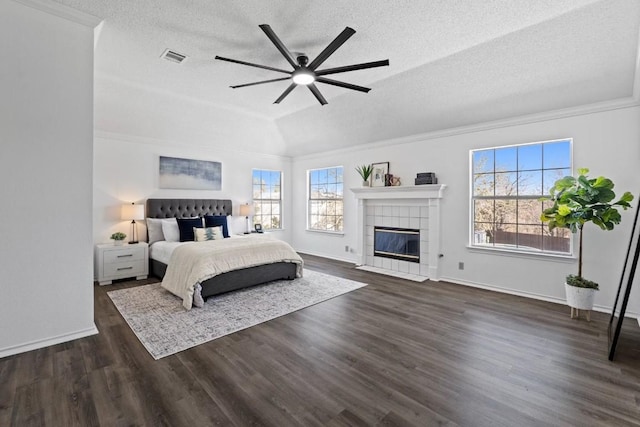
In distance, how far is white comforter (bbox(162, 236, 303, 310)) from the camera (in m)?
3.63

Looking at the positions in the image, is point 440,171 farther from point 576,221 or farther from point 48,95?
point 48,95

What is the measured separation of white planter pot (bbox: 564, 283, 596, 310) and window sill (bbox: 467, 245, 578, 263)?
25.9 inches

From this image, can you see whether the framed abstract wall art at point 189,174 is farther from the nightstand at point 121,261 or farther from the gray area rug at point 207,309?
the gray area rug at point 207,309

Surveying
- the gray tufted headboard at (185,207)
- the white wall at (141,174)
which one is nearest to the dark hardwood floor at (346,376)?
the white wall at (141,174)

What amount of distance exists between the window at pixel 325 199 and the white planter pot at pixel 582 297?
4.29m

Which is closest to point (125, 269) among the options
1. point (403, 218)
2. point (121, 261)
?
point (121, 261)

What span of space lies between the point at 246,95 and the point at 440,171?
3493 mm

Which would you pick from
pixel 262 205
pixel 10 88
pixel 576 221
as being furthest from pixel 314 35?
pixel 262 205

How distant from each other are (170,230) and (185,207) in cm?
→ 77

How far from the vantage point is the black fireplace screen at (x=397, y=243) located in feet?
17.5

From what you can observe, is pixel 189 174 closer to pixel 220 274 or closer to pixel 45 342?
pixel 220 274

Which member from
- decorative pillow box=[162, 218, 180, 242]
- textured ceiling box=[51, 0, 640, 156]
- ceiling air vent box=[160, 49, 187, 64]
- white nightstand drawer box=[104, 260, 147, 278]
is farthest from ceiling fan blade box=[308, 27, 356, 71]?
white nightstand drawer box=[104, 260, 147, 278]

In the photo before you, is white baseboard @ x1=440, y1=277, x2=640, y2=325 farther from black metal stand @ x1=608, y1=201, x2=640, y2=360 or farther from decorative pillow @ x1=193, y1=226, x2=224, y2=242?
decorative pillow @ x1=193, y1=226, x2=224, y2=242

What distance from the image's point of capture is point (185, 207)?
581 cm
